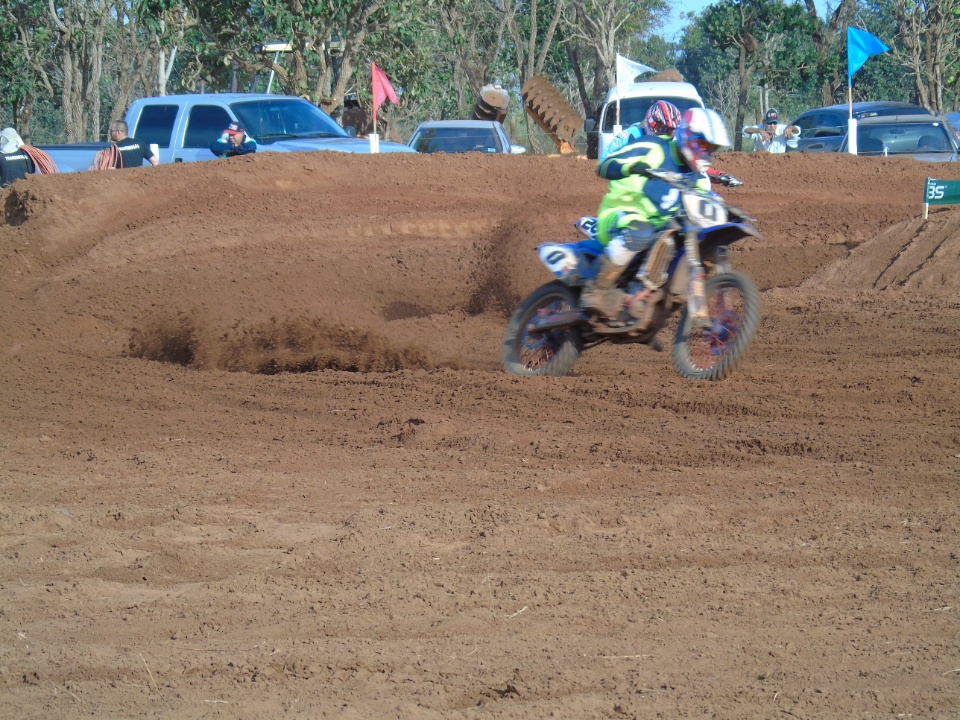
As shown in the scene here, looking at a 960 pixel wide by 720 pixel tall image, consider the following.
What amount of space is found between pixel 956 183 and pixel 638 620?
9525 millimetres

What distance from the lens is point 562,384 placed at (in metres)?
6.99

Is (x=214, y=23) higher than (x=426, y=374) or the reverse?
higher

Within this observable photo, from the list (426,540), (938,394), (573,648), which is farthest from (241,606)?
(938,394)

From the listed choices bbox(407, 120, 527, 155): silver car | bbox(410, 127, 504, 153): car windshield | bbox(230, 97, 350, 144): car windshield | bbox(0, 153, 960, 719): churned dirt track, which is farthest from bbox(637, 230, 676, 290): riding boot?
bbox(410, 127, 504, 153): car windshield

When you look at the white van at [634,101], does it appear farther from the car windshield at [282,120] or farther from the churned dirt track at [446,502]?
the churned dirt track at [446,502]

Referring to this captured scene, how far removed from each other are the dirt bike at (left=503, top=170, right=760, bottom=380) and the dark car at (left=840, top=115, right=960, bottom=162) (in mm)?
10704

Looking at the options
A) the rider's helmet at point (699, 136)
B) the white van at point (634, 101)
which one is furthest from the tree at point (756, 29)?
the rider's helmet at point (699, 136)

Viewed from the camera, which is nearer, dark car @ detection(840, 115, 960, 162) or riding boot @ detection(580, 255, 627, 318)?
riding boot @ detection(580, 255, 627, 318)

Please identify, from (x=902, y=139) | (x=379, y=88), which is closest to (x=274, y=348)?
(x=379, y=88)

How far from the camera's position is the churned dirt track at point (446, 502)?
332cm

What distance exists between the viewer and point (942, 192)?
1162 centimetres

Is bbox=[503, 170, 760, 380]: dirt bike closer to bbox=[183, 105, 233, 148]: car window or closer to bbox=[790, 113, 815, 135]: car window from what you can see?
bbox=[183, 105, 233, 148]: car window

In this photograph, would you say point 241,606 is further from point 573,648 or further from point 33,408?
point 33,408

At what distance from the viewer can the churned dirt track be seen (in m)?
3.32
